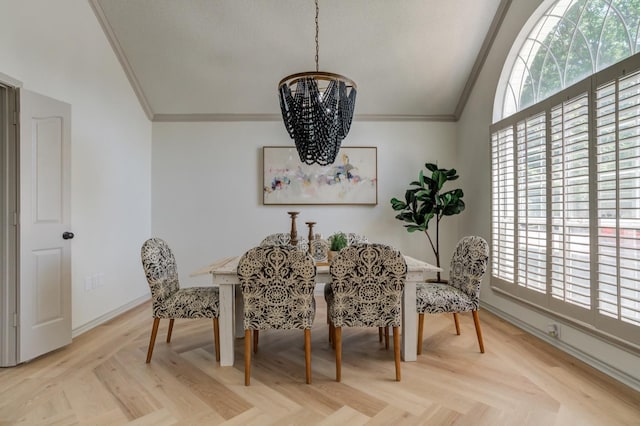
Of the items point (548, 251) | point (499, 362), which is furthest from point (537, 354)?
point (548, 251)

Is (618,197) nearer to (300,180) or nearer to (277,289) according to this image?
(277,289)

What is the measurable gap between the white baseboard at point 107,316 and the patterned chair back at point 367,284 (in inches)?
103

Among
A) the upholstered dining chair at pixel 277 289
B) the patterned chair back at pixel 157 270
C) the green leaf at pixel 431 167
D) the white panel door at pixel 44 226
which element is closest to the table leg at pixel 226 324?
the upholstered dining chair at pixel 277 289

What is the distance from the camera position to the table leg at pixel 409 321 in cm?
264

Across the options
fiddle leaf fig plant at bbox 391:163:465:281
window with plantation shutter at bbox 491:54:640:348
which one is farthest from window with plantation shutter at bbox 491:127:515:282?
fiddle leaf fig plant at bbox 391:163:465:281

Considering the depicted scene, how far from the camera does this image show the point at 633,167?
85.3 inches

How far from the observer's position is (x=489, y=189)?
3.97 metres

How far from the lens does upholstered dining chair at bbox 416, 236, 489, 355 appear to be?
2.74m

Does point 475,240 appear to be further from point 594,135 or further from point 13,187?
point 13,187

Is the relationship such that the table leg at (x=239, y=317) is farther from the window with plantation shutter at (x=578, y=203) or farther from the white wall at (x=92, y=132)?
the window with plantation shutter at (x=578, y=203)

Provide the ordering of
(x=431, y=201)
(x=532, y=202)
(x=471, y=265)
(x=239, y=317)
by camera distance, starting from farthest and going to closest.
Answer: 1. (x=431, y=201)
2. (x=239, y=317)
3. (x=532, y=202)
4. (x=471, y=265)

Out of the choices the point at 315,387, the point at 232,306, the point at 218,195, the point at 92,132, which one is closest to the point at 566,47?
the point at 315,387

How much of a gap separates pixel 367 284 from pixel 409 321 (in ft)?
1.95

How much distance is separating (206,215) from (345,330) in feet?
8.45
